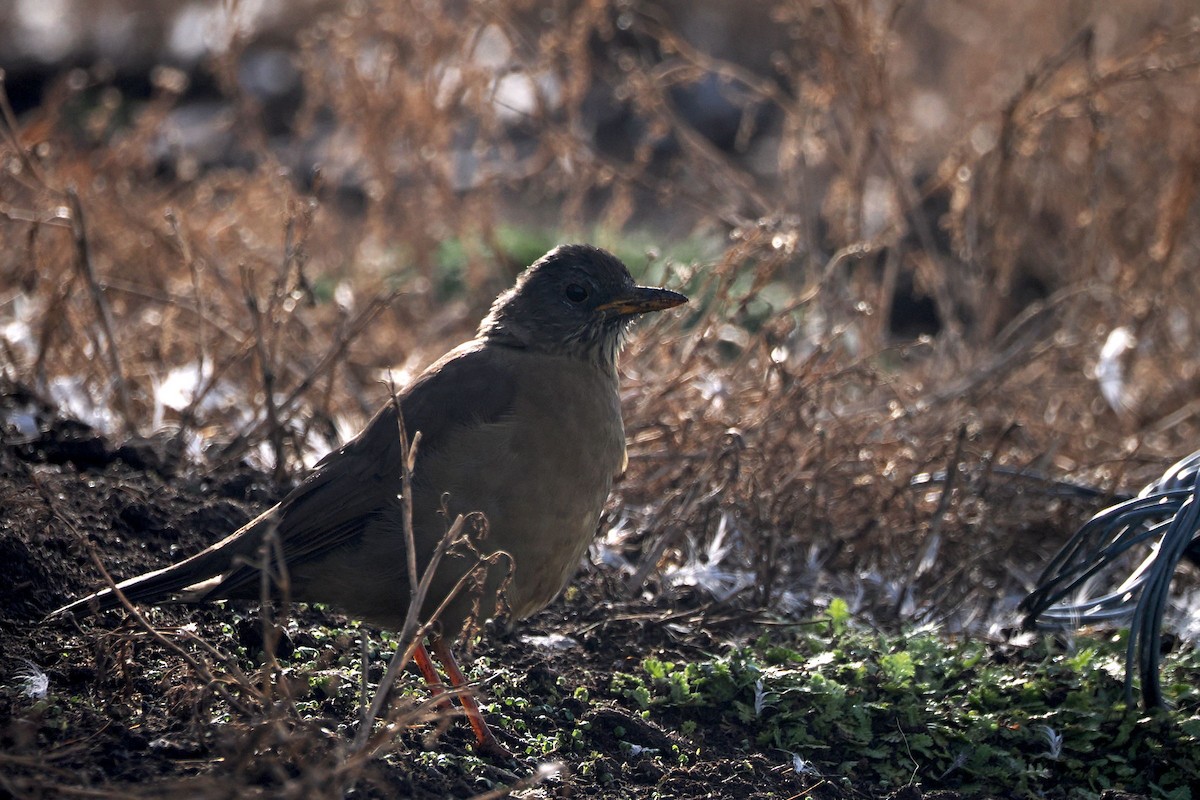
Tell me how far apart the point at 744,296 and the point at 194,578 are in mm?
2270

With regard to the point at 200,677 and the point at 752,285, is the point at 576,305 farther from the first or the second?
the point at 200,677

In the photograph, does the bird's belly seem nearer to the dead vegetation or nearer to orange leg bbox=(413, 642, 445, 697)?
orange leg bbox=(413, 642, 445, 697)

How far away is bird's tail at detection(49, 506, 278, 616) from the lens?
11.0 ft

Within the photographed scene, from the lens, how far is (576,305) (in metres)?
4.07

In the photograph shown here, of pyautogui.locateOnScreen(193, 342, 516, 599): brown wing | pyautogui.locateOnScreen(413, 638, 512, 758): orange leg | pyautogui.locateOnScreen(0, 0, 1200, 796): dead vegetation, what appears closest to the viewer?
pyautogui.locateOnScreen(413, 638, 512, 758): orange leg

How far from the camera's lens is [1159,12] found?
8.24 m

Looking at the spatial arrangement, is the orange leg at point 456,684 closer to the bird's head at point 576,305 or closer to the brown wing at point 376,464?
the brown wing at point 376,464

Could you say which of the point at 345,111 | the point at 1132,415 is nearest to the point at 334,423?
the point at 345,111

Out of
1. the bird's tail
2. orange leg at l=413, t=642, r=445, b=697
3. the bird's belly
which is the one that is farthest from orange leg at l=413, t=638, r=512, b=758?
the bird's tail

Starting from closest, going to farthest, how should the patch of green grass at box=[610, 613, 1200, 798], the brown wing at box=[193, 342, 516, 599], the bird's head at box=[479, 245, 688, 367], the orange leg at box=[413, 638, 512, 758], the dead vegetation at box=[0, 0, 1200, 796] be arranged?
the orange leg at box=[413, 638, 512, 758], the patch of green grass at box=[610, 613, 1200, 798], the brown wing at box=[193, 342, 516, 599], the bird's head at box=[479, 245, 688, 367], the dead vegetation at box=[0, 0, 1200, 796]

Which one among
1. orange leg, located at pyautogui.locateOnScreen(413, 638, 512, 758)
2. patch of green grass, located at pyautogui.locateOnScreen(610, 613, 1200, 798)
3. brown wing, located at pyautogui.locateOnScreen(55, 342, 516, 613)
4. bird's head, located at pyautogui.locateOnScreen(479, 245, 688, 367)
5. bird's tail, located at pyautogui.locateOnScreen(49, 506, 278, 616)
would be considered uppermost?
bird's head, located at pyautogui.locateOnScreen(479, 245, 688, 367)

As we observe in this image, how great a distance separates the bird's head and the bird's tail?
3.28ft

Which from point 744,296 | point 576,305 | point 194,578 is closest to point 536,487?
point 576,305

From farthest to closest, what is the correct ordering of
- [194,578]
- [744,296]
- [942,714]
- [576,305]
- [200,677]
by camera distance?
1. [744,296]
2. [576,305]
3. [942,714]
4. [194,578]
5. [200,677]
